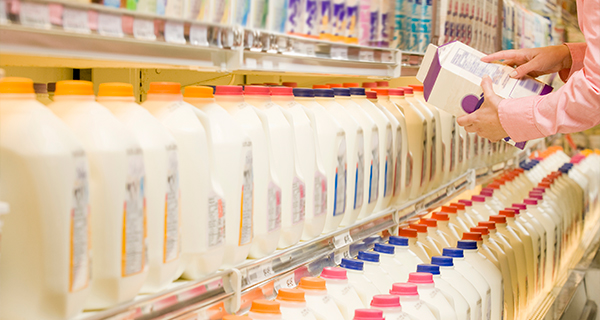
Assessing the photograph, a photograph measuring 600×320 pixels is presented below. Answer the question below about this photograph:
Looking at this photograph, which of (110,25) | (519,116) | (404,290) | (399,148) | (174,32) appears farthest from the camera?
(399,148)

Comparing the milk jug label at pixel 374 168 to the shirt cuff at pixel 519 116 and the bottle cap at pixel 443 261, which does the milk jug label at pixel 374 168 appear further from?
the shirt cuff at pixel 519 116

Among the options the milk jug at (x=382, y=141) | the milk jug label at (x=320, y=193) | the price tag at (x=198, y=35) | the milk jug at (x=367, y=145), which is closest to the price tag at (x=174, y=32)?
the price tag at (x=198, y=35)

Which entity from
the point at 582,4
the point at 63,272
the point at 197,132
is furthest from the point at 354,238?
the point at 63,272

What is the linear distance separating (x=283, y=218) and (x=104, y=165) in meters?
0.61

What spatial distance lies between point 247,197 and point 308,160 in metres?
0.29

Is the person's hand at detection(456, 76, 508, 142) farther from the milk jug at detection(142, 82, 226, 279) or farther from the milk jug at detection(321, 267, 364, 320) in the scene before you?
the milk jug at detection(142, 82, 226, 279)

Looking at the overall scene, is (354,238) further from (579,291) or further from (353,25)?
(579,291)

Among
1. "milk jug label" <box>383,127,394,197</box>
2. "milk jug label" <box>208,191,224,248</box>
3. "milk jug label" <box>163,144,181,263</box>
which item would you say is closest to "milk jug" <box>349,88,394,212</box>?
"milk jug label" <box>383,127,394,197</box>

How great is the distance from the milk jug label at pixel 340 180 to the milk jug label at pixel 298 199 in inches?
7.7

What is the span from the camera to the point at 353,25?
5.83ft

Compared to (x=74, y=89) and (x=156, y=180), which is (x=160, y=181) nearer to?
(x=156, y=180)

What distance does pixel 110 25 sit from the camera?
0.94 m

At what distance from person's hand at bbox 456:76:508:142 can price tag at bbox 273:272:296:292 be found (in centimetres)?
79

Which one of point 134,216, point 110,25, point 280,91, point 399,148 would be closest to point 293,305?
point 134,216
